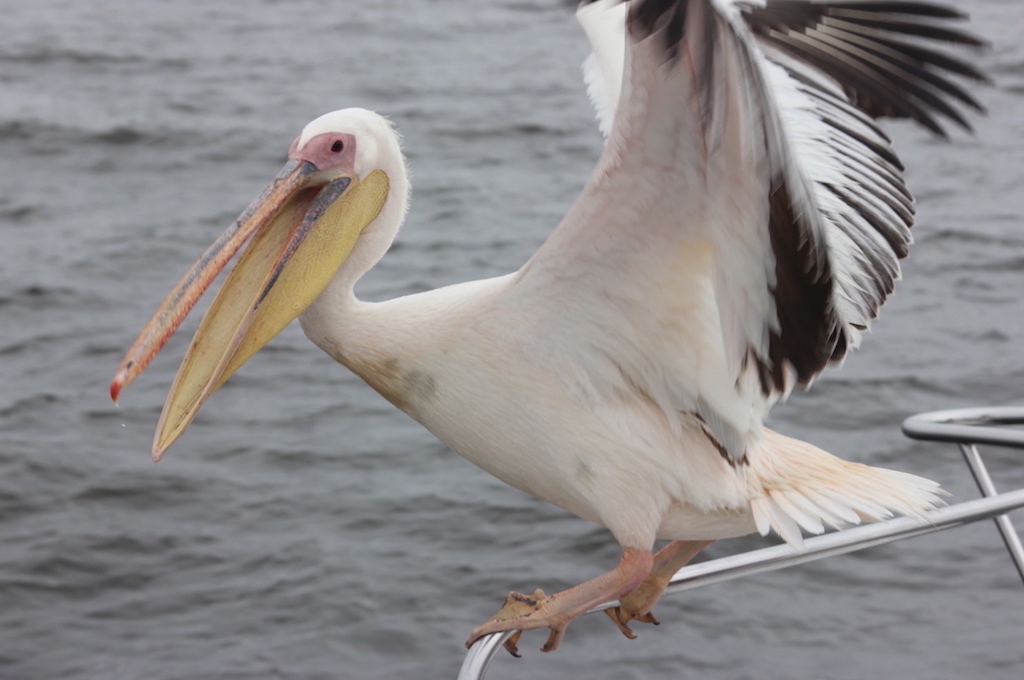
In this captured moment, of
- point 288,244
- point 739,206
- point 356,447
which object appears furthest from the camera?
point 356,447

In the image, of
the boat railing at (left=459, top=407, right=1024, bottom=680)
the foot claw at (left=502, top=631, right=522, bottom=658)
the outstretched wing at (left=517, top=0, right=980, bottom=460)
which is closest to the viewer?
the outstretched wing at (left=517, top=0, right=980, bottom=460)

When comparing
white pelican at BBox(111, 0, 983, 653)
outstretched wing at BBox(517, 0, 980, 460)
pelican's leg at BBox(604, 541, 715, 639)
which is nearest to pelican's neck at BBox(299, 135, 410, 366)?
white pelican at BBox(111, 0, 983, 653)

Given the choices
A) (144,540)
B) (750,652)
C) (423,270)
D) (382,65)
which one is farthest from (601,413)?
(382,65)

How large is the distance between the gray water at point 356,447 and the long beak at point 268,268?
2402 millimetres

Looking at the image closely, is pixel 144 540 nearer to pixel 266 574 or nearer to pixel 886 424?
pixel 266 574

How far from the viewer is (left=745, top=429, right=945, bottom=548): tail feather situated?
2373 millimetres

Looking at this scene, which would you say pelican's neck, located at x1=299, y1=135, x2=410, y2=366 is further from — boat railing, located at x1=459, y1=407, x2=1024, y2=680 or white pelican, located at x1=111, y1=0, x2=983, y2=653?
boat railing, located at x1=459, y1=407, x2=1024, y2=680

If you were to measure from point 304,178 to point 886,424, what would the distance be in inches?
155

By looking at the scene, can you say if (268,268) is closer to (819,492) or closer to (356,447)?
(819,492)

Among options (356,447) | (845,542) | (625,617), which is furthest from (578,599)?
(356,447)

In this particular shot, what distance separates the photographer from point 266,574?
4.96 metres

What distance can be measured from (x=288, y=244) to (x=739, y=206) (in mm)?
866

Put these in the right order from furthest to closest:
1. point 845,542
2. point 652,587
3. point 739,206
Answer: point 652,587
point 845,542
point 739,206

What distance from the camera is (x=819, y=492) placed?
2459 millimetres
